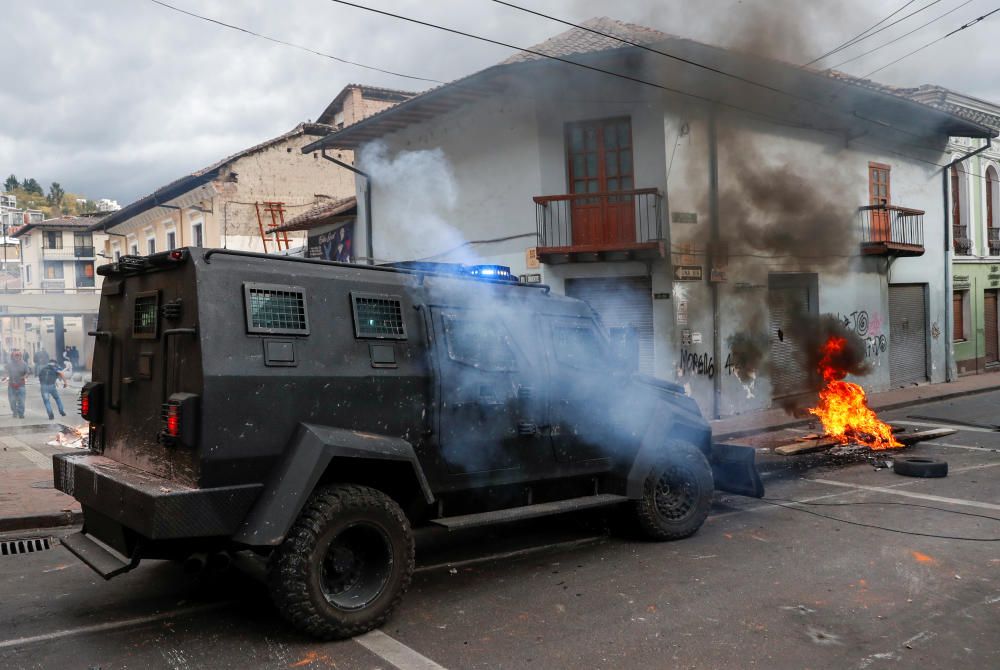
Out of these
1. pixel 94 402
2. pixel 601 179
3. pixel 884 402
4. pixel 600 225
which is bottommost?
pixel 884 402

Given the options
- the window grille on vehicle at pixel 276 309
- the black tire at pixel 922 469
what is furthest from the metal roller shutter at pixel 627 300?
the window grille on vehicle at pixel 276 309

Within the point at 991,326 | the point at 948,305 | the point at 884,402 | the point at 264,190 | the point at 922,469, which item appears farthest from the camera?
the point at 264,190

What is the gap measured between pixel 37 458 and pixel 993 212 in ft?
88.3

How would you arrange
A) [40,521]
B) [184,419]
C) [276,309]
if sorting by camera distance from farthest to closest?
[40,521] → [276,309] → [184,419]

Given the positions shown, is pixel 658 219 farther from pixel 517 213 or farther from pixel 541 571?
pixel 541 571

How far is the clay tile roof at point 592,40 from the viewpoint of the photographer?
13.6 m

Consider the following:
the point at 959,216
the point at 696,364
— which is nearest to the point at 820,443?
the point at 696,364

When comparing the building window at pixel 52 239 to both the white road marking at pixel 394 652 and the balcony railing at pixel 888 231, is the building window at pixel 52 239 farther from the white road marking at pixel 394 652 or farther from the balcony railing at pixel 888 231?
the white road marking at pixel 394 652

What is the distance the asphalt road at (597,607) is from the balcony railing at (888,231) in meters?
12.7

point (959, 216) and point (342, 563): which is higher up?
point (959, 216)

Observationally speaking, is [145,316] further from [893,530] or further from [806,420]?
[806,420]

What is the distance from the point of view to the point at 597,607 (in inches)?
191

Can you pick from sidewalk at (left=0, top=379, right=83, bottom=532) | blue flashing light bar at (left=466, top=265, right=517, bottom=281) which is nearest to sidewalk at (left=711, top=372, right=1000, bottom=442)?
blue flashing light bar at (left=466, top=265, right=517, bottom=281)

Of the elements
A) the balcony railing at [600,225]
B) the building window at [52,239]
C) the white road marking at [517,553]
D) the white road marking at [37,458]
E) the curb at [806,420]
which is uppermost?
the building window at [52,239]
